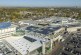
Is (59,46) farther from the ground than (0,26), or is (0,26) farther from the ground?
(0,26)

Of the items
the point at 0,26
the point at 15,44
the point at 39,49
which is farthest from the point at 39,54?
the point at 0,26

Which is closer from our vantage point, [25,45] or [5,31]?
[25,45]

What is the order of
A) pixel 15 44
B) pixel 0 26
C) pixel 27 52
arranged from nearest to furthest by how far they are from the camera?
pixel 27 52
pixel 15 44
pixel 0 26

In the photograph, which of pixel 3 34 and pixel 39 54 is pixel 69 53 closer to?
pixel 39 54

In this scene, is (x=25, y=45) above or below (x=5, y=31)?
below

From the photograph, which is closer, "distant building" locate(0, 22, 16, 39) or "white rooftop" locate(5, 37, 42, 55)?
"white rooftop" locate(5, 37, 42, 55)

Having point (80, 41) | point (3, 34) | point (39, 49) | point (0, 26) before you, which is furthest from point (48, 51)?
point (0, 26)

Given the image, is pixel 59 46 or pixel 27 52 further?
pixel 59 46

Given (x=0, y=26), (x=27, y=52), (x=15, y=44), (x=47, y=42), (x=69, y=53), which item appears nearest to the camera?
(x=27, y=52)

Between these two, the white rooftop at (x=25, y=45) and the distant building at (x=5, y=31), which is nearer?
the white rooftop at (x=25, y=45)

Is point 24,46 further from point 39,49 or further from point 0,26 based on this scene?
point 0,26
